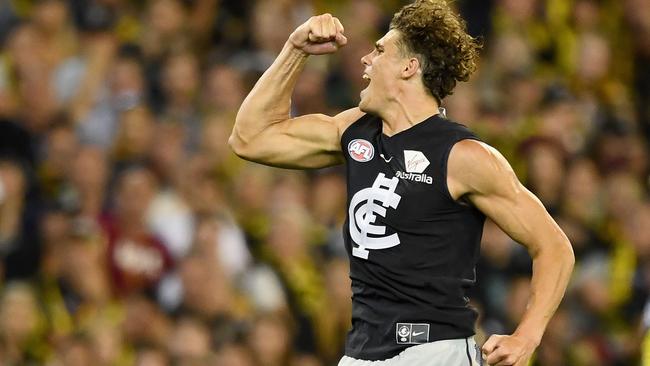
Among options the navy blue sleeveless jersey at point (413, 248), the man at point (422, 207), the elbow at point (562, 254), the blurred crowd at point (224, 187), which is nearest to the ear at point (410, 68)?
the man at point (422, 207)

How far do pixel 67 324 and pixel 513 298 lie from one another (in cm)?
261

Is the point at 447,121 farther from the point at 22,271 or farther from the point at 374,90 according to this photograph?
the point at 22,271

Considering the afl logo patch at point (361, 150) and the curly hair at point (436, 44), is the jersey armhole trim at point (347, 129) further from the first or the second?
the curly hair at point (436, 44)

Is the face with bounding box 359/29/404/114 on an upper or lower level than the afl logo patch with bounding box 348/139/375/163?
upper

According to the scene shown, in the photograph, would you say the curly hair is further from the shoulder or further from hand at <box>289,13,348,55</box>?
the shoulder

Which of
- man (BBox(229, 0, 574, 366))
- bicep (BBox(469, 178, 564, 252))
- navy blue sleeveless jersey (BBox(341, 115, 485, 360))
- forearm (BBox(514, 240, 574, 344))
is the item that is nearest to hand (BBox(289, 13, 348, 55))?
man (BBox(229, 0, 574, 366))

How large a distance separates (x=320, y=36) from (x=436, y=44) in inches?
16.5

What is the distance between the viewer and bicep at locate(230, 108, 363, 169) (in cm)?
502

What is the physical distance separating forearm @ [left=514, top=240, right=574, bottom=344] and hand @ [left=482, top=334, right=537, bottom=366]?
12cm

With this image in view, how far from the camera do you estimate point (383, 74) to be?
485cm

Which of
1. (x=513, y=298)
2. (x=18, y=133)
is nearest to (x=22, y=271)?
(x=18, y=133)

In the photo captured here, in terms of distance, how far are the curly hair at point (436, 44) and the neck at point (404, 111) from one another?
0.22 feet

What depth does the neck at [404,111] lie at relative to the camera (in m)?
4.80

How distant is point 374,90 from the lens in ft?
15.9
